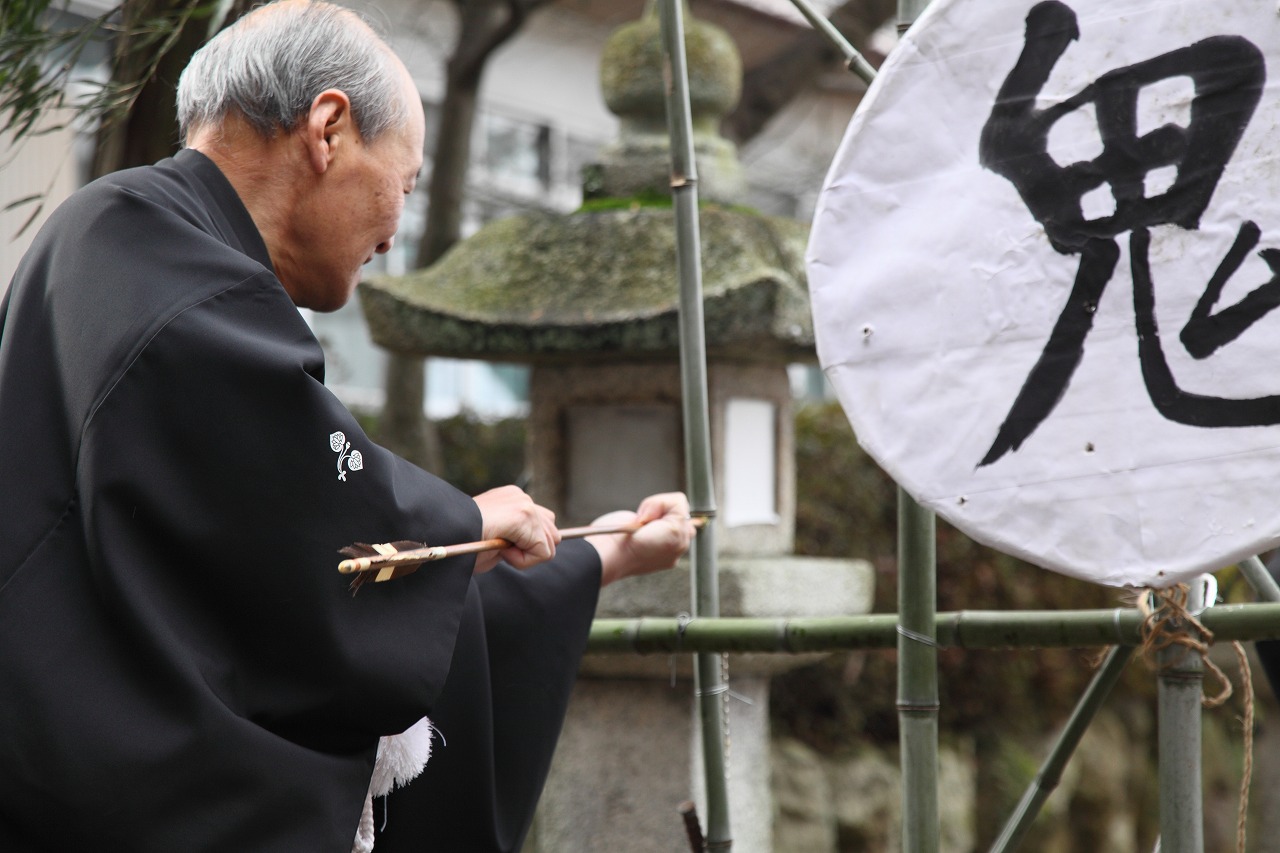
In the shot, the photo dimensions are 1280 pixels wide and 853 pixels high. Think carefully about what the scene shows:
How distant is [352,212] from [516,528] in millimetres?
405

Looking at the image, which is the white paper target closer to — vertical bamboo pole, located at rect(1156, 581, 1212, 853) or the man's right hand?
vertical bamboo pole, located at rect(1156, 581, 1212, 853)

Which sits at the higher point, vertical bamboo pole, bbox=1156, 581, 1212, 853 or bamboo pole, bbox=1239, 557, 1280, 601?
bamboo pole, bbox=1239, 557, 1280, 601

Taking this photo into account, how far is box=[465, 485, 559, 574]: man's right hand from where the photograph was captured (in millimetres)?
1492

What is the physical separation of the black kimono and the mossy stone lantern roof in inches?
68.6

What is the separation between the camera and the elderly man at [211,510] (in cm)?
119

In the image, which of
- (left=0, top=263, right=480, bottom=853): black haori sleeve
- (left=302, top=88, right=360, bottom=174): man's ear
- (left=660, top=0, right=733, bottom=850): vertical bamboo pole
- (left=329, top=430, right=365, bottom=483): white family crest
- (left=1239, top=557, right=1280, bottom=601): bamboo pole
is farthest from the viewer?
(left=660, top=0, right=733, bottom=850): vertical bamboo pole

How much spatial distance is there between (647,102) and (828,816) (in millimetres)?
3635

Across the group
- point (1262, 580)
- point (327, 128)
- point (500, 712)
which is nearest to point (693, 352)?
point (500, 712)

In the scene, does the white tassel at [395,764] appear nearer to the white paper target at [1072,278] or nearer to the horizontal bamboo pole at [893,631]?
the horizontal bamboo pole at [893,631]

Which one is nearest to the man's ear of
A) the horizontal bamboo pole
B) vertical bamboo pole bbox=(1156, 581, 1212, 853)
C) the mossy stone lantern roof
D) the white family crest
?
the white family crest

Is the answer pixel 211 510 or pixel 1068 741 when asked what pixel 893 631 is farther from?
pixel 211 510

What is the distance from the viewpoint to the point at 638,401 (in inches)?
135

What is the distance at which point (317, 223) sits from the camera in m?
1.47

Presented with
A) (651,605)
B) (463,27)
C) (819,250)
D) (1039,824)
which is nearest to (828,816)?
(1039,824)
